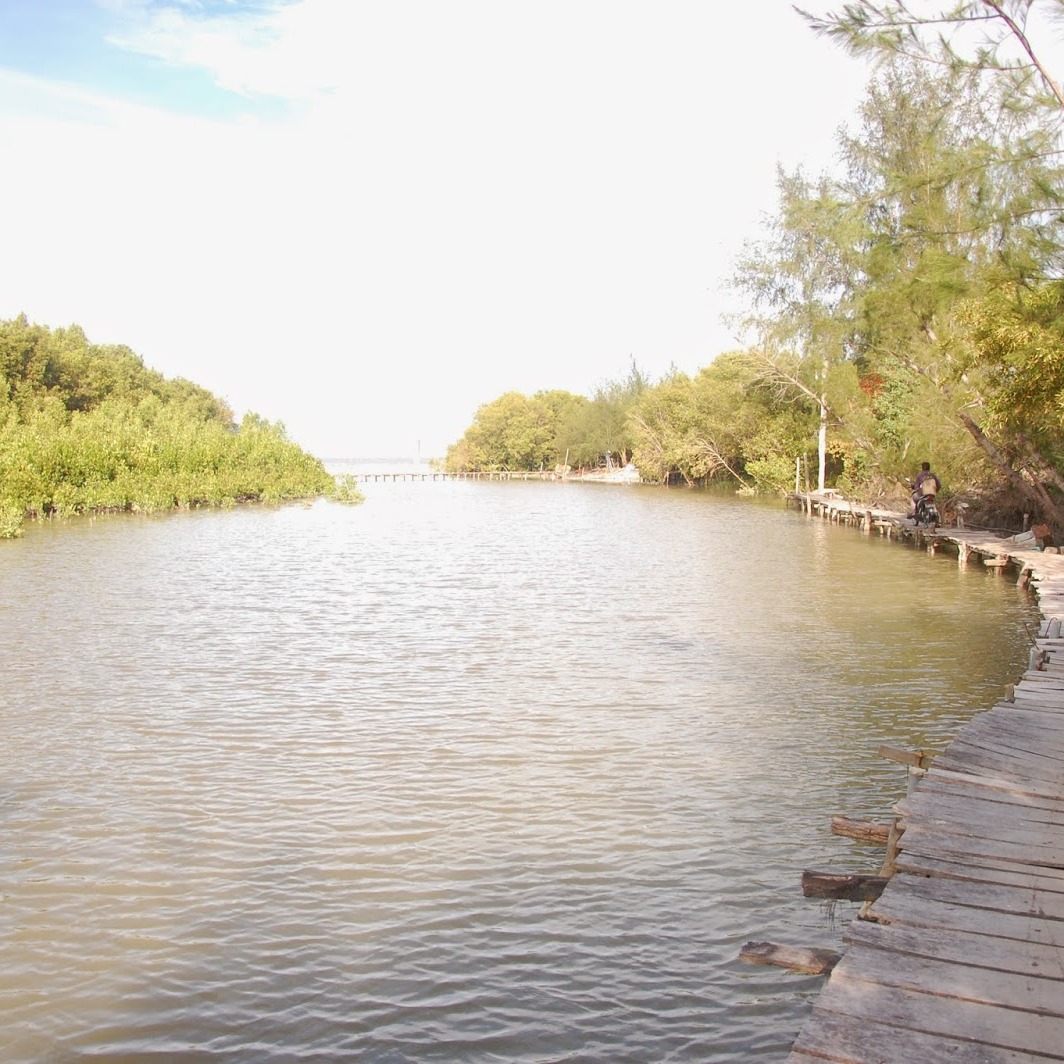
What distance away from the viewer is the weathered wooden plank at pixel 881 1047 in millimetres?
3191

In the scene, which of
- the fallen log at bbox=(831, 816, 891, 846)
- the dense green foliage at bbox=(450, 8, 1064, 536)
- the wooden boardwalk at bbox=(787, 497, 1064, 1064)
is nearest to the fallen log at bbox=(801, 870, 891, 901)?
the wooden boardwalk at bbox=(787, 497, 1064, 1064)

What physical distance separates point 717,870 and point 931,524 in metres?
19.3

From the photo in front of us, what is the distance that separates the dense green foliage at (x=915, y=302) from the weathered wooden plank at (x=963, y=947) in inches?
425

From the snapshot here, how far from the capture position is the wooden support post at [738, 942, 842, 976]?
429 cm

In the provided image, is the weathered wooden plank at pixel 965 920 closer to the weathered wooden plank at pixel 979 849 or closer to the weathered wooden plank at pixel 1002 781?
the weathered wooden plank at pixel 979 849

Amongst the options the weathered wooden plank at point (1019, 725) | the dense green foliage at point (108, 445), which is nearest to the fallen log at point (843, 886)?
the weathered wooden plank at point (1019, 725)

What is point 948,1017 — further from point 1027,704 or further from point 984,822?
point 1027,704

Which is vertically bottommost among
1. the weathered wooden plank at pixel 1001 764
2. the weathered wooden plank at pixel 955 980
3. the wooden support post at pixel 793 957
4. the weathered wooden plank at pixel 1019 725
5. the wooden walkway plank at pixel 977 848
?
the wooden support post at pixel 793 957

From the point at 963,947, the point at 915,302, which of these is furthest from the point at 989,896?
the point at 915,302

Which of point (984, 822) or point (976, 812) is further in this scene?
point (976, 812)

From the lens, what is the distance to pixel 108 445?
40000 mm

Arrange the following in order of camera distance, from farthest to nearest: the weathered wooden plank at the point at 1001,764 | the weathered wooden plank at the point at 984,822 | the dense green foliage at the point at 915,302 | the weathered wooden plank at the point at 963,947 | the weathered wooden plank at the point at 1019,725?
the dense green foliage at the point at 915,302, the weathered wooden plank at the point at 1019,725, the weathered wooden plank at the point at 1001,764, the weathered wooden plank at the point at 984,822, the weathered wooden plank at the point at 963,947

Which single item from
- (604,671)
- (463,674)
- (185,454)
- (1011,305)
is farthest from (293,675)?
(185,454)

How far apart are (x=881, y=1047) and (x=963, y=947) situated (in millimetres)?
855
